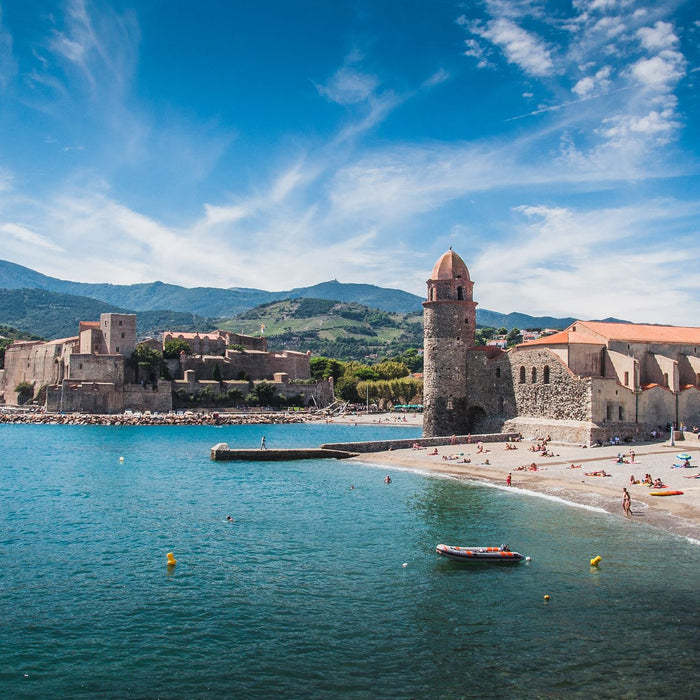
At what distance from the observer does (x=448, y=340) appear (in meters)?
38.5

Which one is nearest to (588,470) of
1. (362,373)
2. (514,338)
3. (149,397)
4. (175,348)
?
(149,397)

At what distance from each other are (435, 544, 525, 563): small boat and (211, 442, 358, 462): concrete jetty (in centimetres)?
1823

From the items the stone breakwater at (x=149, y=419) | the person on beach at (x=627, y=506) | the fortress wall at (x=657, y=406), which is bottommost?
the person on beach at (x=627, y=506)

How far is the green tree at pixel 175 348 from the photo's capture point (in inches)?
3150

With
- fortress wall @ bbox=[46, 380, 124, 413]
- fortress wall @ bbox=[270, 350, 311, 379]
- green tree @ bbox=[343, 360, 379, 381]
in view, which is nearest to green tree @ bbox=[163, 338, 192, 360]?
fortress wall @ bbox=[46, 380, 124, 413]

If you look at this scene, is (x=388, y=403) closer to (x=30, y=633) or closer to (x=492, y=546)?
(x=492, y=546)

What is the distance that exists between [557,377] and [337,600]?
77.8 feet

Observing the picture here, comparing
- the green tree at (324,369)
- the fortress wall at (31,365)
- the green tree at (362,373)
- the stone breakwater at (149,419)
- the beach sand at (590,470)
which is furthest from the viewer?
the green tree at (324,369)

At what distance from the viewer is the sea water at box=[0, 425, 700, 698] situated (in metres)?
9.97

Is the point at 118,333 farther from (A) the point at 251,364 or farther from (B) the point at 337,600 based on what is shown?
(B) the point at 337,600

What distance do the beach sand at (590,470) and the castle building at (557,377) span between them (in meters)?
1.45

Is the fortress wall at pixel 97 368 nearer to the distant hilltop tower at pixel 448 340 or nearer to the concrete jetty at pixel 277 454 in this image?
the concrete jetty at pixel 277 454

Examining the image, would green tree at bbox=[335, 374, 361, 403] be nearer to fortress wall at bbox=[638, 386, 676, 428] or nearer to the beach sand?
the beach sand

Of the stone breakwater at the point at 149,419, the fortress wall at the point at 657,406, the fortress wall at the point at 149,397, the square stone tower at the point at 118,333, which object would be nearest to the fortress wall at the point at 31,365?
the square stone tower at the point at 118,333
